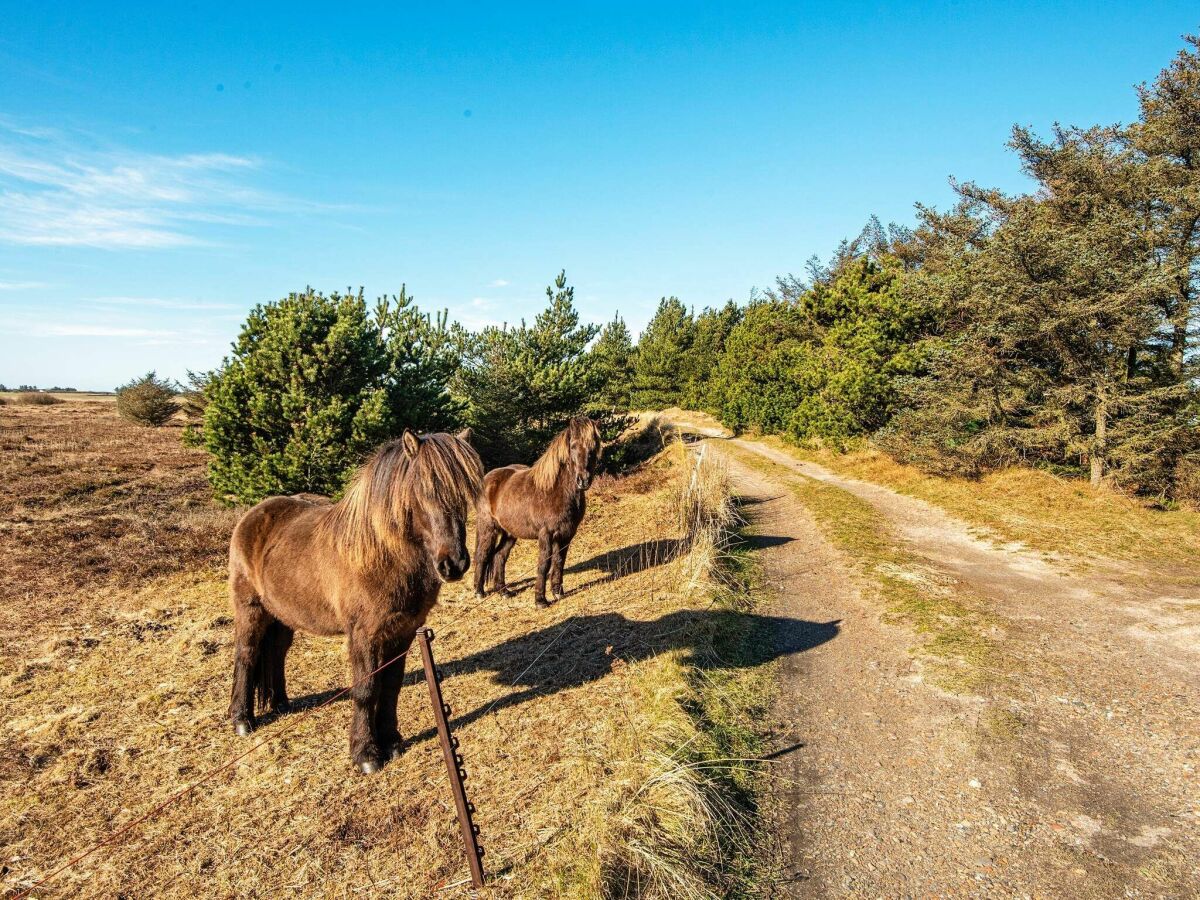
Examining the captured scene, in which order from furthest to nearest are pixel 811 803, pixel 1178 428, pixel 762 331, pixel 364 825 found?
pixel 762 331 < pixel 1178 428 < pixel 811 803 < pixel 364 825

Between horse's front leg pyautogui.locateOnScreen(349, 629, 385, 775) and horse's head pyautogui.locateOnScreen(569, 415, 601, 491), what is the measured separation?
13.3 feet

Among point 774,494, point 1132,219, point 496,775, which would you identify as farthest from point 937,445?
point 496,775

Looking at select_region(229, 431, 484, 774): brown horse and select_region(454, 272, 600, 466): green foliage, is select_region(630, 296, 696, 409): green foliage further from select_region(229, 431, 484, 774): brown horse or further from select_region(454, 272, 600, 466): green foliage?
select_region(229, 431, 484, 774): brown horse

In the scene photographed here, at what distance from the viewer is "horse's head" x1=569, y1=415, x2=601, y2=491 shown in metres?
7.89

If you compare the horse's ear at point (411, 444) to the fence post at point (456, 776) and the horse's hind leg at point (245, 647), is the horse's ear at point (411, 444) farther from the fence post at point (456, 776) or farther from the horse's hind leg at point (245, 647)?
the horse's hind leg at point (245, 647)

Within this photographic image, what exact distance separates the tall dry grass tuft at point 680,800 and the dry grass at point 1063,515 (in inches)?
365

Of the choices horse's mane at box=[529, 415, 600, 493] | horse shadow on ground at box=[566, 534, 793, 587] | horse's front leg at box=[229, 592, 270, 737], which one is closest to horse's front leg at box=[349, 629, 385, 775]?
horse's front leg at box=[229, 592, 270, 737]

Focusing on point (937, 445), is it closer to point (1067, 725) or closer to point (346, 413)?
point (1067, 725)

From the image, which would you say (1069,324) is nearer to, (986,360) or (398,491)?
(986,360)

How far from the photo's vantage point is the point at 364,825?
382cm

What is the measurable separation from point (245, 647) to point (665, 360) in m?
36.5

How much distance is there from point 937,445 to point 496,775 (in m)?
16.3

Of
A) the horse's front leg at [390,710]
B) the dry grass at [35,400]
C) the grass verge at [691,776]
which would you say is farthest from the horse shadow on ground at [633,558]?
the dry grass at [35,400]

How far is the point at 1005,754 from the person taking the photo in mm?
4578
